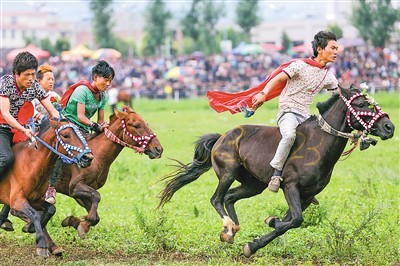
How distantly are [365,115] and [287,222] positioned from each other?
1414mm

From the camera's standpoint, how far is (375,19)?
170 feet

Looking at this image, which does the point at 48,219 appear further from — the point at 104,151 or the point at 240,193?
the point at 240,193

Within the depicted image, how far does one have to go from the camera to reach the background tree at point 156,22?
2628 inches

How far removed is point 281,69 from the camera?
11.0 m

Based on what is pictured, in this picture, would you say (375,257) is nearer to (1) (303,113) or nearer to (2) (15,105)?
(1) (303,113)

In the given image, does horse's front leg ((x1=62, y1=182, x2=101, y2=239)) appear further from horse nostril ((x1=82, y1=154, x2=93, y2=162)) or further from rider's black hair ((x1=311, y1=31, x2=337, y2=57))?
rider's black hair ((x1=311, y1=31, x2=337, y2=57))

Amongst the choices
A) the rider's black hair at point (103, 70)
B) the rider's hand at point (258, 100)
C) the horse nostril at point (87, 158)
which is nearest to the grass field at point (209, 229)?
the horse nostril at point (87, 158)

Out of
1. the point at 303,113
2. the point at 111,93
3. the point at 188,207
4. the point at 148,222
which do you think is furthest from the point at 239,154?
the point at 111,93

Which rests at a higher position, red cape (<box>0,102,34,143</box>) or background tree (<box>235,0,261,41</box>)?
red cape (<box>0,102,34,143</box>)

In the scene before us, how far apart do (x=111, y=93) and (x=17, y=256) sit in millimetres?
26262

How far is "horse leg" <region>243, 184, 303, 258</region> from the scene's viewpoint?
1038cm

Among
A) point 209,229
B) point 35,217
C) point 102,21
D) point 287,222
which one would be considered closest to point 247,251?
point 287,222

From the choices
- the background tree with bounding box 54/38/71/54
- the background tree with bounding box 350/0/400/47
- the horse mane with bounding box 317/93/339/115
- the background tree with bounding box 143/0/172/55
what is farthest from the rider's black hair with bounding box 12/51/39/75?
the background tree with bounding box 54/38/71/54

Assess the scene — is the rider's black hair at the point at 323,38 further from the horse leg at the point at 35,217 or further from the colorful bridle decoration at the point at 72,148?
the horse leg at the point at 35,217
